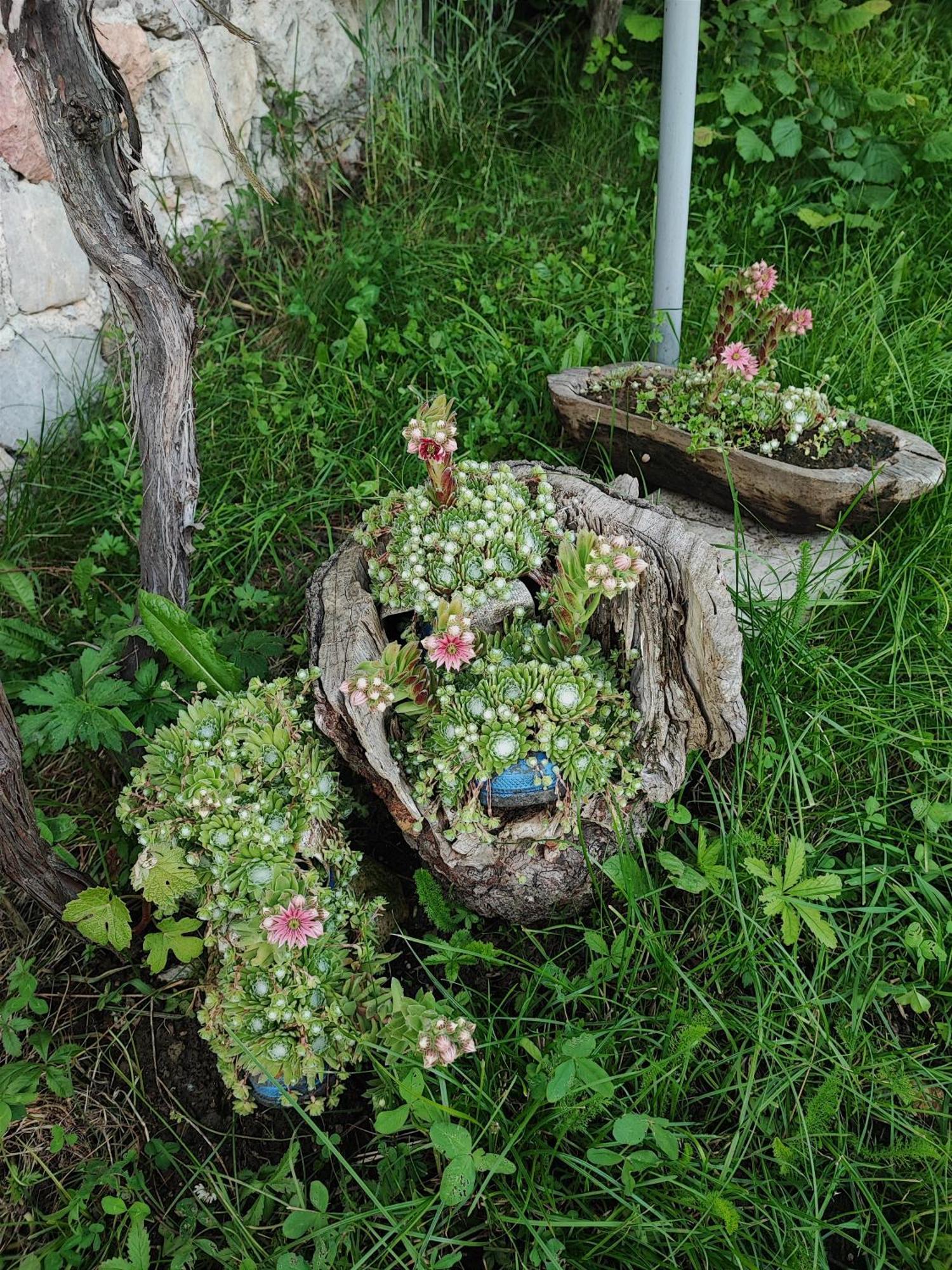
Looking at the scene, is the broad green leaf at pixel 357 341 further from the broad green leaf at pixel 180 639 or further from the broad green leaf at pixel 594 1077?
the broad green leaf at pixel 594 1077

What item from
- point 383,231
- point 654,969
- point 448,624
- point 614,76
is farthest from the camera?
point 614,76

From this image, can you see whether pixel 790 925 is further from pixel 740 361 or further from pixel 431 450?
pixel 740 361

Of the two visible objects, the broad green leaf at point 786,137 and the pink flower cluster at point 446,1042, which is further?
the broad green leaf at point 786,137

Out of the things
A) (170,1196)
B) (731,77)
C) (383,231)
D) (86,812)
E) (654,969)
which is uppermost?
(731,77)

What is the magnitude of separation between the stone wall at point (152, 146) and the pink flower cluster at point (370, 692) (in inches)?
68.1

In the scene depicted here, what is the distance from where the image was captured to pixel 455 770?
1.84 m

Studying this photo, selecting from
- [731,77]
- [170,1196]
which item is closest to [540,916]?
[170,1196]

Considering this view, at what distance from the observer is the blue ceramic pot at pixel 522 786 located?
186 centimetres

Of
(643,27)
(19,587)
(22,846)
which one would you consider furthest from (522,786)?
(643,27)

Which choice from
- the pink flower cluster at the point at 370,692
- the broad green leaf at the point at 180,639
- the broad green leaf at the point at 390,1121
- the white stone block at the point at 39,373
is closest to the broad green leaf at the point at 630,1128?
the broad green leaf at the point at 390,1121

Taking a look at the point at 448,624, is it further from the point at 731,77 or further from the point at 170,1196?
the point at 731,77

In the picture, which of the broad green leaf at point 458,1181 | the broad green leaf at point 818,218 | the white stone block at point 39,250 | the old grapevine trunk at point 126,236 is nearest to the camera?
the broad green leaf at point 458,1181

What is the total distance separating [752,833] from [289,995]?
3.28 feet

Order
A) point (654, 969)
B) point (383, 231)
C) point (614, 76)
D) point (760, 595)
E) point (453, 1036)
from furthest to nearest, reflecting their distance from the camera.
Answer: point (614, 76), point (383, 231), point (760, 595), point (654, 969), point (453, 1036)
